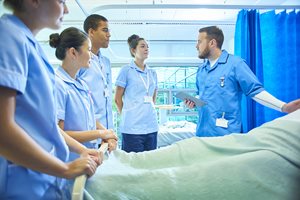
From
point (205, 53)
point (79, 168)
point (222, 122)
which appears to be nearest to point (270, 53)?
point (205, 53)

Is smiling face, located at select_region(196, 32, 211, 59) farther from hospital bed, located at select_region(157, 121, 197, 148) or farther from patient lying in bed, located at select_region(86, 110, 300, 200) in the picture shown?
hospital bed, located at select_region(157, 121, 197, 148)

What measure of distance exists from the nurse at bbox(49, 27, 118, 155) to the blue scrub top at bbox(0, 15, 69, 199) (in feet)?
1.29

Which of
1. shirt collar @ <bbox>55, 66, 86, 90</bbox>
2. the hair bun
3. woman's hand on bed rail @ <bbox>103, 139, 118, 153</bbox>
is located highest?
the hair bun

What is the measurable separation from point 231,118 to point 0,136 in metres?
1.54

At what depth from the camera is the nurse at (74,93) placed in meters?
1.10

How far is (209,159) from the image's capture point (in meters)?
0.93

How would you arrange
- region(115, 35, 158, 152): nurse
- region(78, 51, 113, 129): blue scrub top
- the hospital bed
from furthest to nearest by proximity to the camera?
the hospital bed
region(115, 35, 158, 152): nurse
region(78, 51, 113, 129): blue scrub top

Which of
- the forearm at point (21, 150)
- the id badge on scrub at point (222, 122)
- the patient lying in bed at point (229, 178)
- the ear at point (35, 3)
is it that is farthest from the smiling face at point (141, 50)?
the forearm at point (21, 150)

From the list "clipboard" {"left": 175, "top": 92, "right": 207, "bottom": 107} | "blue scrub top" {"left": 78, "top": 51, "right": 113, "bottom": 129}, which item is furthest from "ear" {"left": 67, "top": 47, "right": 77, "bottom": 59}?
"clipboard" {"left": 175, "top": 92, "right": 207, "bottom": 107}

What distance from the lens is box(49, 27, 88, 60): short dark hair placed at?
1.21 meters

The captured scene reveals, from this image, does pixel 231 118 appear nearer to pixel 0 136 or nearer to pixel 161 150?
A: pixel 161 150

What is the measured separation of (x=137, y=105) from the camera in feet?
7.29

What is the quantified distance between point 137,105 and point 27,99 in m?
1.62

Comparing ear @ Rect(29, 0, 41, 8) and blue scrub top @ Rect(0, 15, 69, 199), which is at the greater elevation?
ear @ Rect(29, 0, 41, 8)
